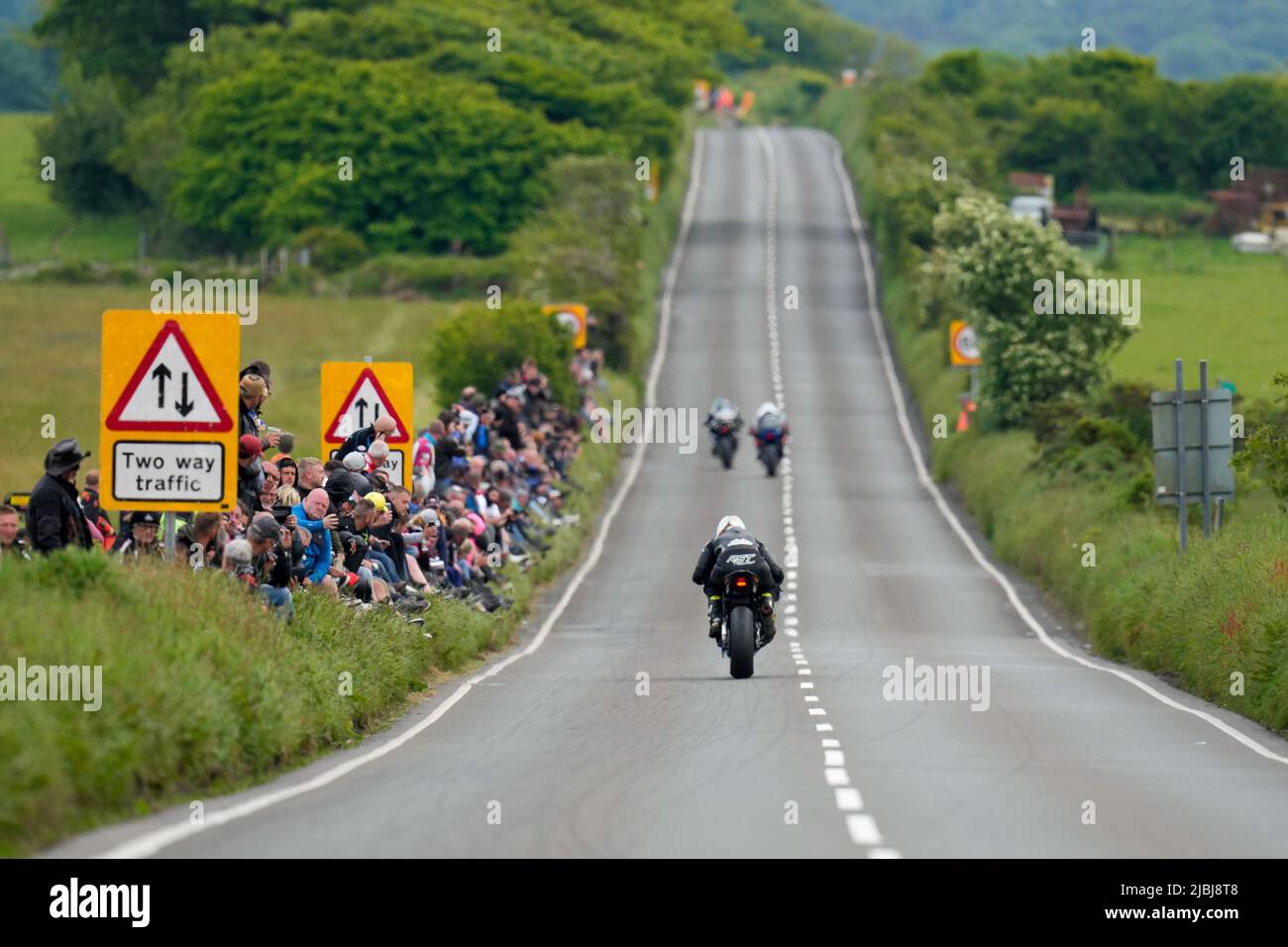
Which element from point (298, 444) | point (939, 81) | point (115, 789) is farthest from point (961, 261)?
point (939, 81)

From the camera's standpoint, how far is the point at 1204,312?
7894 cm

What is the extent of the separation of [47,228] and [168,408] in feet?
357

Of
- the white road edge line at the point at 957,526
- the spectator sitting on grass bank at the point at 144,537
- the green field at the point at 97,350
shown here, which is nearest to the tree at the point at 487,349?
the green field at the point at 97,350

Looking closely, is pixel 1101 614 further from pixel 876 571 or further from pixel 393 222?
pixel 393 222

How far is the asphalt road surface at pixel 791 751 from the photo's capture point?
12219 millimetres

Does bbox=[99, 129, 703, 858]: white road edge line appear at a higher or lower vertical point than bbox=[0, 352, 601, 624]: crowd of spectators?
lower

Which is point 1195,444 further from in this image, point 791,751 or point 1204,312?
point 1204,312

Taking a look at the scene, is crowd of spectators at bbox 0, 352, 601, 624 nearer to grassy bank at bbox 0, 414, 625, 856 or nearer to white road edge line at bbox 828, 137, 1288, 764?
grassy bank at bbox 0, 414, 625, 856

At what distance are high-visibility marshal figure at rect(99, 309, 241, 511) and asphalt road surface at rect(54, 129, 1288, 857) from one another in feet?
7.20

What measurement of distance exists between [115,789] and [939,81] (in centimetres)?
13313

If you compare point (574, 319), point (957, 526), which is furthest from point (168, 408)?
point (574, 319)

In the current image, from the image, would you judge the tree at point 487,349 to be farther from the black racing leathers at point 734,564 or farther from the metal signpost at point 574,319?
the black racing leathers at point 734,564

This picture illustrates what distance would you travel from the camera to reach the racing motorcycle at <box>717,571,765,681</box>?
23453 mm

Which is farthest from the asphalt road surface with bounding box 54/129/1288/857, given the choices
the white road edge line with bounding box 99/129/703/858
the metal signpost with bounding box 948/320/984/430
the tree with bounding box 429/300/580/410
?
the metal signpost with bounding box 948/320/984/430
